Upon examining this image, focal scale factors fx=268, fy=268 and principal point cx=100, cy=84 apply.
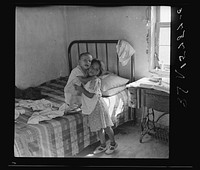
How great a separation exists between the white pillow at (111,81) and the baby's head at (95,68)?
0.04 metres

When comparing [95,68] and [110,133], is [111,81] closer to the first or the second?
[95,68]

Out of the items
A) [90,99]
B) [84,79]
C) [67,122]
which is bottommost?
[67,122]

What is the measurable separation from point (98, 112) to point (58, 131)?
0.24m

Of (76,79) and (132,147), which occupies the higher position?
(76,79)

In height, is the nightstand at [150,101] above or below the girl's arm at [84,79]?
below

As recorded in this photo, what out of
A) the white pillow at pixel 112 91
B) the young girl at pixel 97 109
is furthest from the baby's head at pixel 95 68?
the white pillow at pixel 112 91

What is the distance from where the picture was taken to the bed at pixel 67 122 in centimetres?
140

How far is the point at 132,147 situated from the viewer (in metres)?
1.42

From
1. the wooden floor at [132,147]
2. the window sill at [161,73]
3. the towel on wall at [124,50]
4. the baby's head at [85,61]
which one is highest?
the towel on wall at [124,50]

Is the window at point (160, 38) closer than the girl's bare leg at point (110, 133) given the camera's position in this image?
Yes

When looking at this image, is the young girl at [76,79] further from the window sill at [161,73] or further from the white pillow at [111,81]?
the window sill at [161,73]

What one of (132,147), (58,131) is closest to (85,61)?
(58,131)
